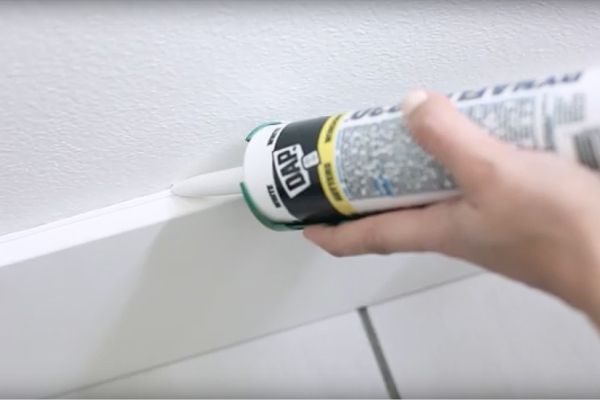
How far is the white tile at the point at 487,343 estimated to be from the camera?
20.7 inches

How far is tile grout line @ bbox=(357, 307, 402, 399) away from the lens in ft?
1.77

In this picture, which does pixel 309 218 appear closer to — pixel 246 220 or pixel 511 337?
pixel 246 220

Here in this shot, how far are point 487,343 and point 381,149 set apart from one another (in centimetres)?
31

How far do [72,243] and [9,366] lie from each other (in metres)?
0.16

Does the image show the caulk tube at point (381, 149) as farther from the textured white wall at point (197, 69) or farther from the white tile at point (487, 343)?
the white tile at point (487, 343)

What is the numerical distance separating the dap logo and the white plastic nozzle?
0.04m

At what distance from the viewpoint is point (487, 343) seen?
21.4 inches

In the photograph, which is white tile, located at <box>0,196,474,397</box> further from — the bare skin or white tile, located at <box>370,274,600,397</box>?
the bare skin

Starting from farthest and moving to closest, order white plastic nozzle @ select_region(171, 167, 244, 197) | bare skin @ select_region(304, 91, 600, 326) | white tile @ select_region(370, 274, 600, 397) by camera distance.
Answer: white tile @ select_region(370, 274, 600, 397) < white plastic nozzle @ select_region(171, 167, 244, 197) < bare skin @ select_region(304, 91, 600, 326)

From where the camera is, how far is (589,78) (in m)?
0.26

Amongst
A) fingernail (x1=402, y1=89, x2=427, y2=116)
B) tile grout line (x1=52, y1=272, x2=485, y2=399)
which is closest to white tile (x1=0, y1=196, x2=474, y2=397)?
tile grout line (x1=52, y1=272, x2=485, y2=399)

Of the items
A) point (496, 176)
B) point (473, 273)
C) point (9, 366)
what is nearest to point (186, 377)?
point (9, 366)

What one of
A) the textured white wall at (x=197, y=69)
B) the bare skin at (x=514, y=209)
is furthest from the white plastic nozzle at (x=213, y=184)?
the bare skin at (x=514, y=209)

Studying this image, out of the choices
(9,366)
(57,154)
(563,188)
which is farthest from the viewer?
(9,366)
